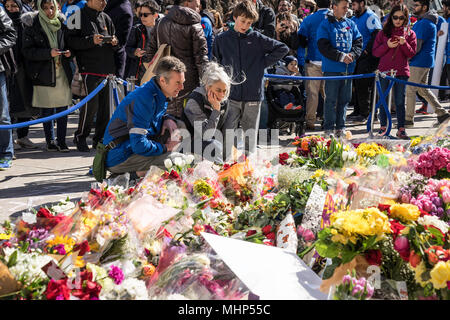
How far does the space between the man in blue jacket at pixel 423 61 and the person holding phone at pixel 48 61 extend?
4928 mm

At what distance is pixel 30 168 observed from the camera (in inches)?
228

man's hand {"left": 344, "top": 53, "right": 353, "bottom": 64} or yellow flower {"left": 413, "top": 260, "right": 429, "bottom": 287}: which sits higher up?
man's hand {"left": 344, "top": 53, "right": 353, "bottom": 64}

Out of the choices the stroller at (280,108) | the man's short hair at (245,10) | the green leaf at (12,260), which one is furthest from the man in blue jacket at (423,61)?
the green leaf at (12,260)

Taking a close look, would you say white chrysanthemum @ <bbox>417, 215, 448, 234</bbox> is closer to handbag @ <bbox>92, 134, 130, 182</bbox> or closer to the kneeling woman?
the kneeling woman

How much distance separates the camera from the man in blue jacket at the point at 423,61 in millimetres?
8203

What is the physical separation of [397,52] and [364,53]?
123 cm

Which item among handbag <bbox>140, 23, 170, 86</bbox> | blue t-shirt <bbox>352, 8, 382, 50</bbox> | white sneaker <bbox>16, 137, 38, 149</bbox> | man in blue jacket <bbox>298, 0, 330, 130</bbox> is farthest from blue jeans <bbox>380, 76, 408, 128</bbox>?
white sneaker <bbox>16, 137, 38, 149</bbox>

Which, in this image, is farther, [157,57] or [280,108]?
[280,108]

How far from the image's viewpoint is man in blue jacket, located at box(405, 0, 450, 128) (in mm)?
8203

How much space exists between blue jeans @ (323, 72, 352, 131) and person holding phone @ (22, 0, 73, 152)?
311cm

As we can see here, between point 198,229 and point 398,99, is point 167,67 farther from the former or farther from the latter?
point 398,99

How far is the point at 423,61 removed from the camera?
8242 millimetres

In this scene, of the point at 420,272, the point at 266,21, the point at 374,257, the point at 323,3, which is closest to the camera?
the point at 420,272

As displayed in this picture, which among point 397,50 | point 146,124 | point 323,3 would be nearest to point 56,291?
point 146,124
